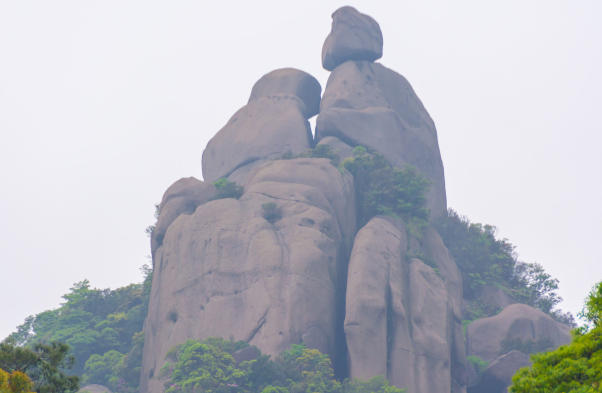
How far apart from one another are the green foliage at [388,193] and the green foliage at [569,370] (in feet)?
83.8

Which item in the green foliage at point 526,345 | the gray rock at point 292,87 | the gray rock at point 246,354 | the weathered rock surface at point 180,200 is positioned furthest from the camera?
the gray rock at point 292,87

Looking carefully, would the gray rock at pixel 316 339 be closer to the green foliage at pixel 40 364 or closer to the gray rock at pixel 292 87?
the green foliage at pixel 40 364

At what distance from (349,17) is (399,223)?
2074 cm

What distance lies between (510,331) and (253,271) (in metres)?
15.7

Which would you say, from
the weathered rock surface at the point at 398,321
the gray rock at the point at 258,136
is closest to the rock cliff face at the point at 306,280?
the weathered rock surface at the point at 398,321

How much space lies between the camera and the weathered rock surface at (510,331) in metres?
38.1

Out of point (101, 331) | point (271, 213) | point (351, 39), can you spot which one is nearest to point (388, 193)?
point (271, 213)

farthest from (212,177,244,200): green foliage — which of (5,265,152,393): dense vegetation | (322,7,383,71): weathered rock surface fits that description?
(322,7,383,71): weathered rock surface

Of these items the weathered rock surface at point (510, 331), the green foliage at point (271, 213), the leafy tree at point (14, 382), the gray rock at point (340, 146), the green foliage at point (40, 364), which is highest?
the gray rock at point (340, 146)

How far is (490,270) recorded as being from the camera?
46.6 m

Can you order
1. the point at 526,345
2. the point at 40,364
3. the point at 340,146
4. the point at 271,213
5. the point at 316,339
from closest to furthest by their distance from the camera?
the point at 40,364
the point at 316,339
the point at 271,213
the point at 526,345
the point at 340,146

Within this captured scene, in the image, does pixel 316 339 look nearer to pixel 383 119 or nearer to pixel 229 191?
pixel 229 191

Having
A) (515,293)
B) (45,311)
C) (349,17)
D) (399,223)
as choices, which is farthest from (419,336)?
(349,17)

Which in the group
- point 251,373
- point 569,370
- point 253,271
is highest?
point 253,271
